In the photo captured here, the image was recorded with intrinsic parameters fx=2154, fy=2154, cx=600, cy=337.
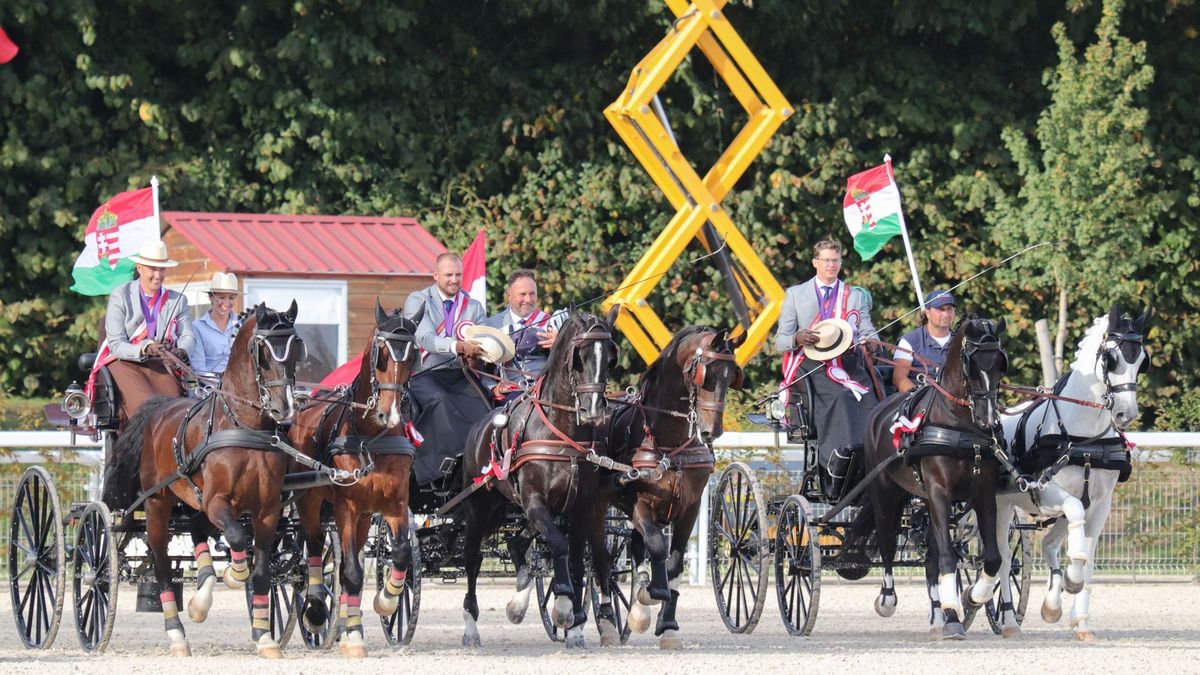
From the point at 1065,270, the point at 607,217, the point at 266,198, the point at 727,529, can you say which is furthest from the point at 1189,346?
the point at 727,529

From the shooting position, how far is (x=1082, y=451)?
1245cm

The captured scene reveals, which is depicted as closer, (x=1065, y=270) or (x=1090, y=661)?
(x=1090, y=661)

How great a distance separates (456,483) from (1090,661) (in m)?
3.79

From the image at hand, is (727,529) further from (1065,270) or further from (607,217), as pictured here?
(607,217)

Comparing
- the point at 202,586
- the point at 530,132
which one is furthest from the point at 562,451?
the point at 530,132

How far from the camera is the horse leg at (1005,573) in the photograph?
12.8 metres

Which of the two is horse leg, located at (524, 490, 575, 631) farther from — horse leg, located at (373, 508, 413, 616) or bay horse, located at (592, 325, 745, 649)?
horse leg, located at (373, 508, 413, 616)

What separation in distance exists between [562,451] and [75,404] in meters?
2.86

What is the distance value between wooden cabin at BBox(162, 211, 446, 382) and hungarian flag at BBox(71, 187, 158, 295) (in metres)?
2.37

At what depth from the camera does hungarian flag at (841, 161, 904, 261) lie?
1578 centimetres

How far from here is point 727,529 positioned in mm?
13672

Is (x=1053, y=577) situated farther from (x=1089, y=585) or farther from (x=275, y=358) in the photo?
(x=275, y=358)

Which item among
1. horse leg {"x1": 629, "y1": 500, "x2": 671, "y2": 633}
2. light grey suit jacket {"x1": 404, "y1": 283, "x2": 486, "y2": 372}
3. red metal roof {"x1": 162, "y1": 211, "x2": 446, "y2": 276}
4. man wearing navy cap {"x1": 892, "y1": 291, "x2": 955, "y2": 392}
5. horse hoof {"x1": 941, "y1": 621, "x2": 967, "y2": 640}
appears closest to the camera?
horse leg {"x1": 629, "y1": 500, "x2": 671, "y2": 633}

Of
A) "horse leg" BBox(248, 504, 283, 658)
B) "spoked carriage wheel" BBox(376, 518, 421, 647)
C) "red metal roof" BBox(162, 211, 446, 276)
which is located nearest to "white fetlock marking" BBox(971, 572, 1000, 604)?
"spoked carriage wheel" BBox(376, 518, 421, 647)
